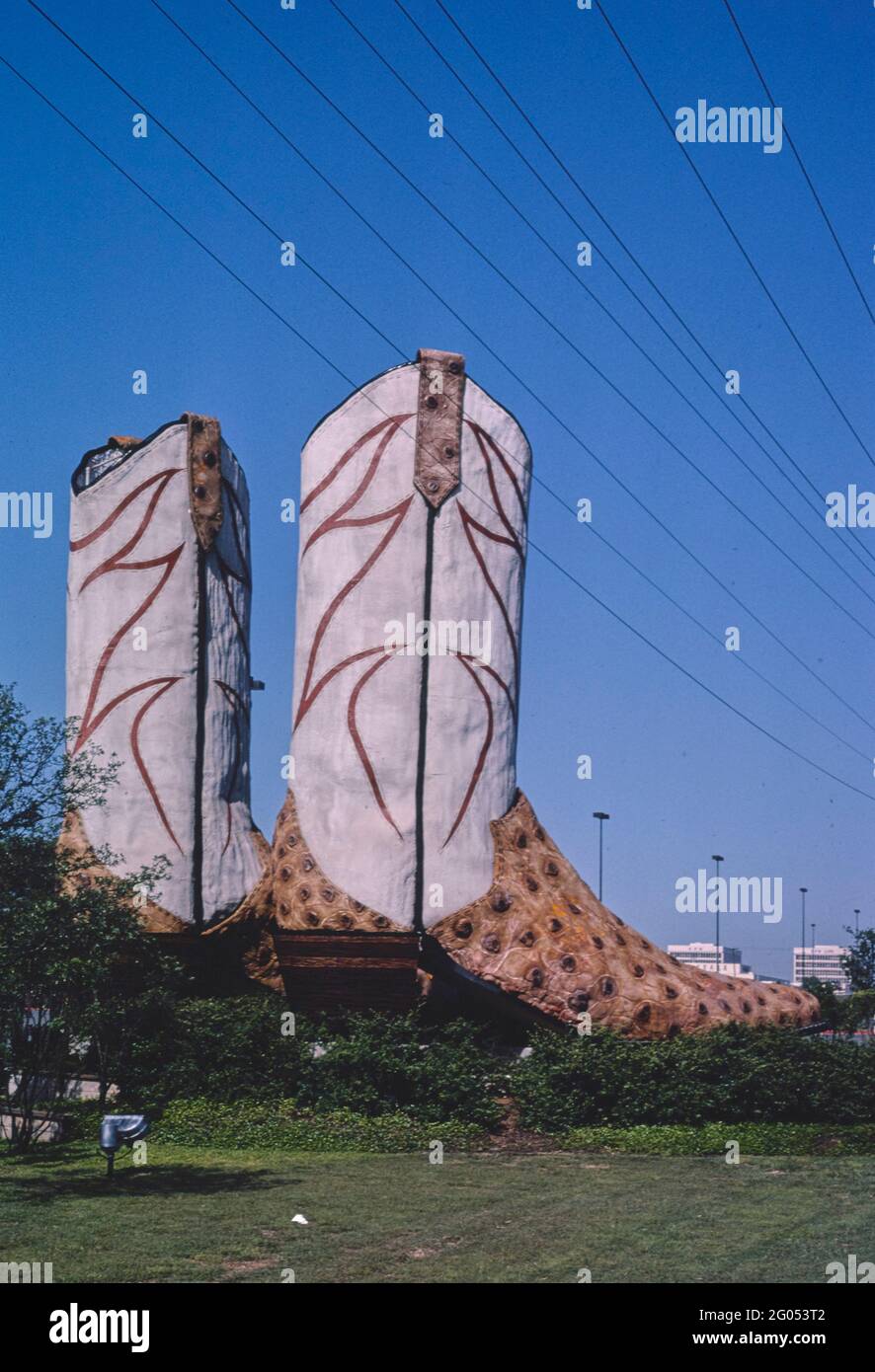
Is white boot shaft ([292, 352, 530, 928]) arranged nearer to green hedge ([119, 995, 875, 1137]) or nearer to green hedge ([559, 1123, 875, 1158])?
green hedge ([119, 995, 875, 1137])

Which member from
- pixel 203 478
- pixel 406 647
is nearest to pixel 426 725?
pixel 406 647

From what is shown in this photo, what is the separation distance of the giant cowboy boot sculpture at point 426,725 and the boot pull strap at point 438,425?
1.0 inches

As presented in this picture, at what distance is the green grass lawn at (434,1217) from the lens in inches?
399

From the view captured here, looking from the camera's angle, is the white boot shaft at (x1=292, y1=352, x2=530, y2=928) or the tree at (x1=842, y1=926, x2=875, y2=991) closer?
the white boot shaft at (x1=292, y1=352, x2=530, y2=928)

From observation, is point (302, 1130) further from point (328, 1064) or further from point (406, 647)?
point (406, 647)

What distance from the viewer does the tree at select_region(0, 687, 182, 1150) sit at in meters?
14.5

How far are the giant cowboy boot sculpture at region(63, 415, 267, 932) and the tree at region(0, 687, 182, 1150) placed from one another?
129 inches

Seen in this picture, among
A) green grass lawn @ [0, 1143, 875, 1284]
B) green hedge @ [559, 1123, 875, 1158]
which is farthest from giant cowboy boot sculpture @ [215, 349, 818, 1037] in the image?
green grass lawn @ [0, 1143, 875, 1284]

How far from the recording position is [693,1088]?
57.2 ft

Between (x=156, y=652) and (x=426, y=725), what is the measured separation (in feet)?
13.3

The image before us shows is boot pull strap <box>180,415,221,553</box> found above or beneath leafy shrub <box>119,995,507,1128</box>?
above

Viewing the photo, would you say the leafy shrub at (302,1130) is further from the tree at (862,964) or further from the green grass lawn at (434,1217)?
the tree at (862,964)
